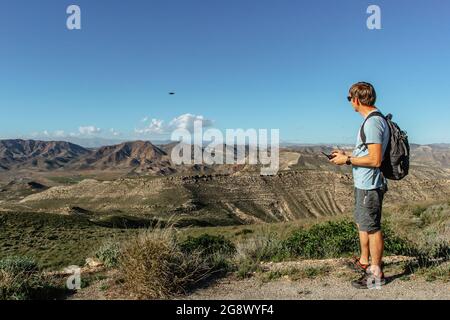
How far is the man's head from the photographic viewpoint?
5.59 meters

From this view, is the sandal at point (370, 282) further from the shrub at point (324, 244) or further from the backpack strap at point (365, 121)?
the shrub at point (324, 244)

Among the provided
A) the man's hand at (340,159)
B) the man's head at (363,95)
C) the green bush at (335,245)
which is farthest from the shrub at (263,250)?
the man's head at (363,95)

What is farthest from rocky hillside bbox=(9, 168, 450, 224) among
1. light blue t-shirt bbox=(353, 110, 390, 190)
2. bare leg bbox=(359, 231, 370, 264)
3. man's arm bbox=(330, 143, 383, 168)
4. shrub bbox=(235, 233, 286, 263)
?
man's arm bbox=(330, 143, 383, 168)

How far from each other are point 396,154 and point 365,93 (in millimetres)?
917

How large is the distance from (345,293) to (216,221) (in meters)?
75.8

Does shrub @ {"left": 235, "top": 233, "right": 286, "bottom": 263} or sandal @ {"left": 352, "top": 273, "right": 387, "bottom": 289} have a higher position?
sandal @ {"left": 352, "top": 273, "right": 387, "bottom": 289}

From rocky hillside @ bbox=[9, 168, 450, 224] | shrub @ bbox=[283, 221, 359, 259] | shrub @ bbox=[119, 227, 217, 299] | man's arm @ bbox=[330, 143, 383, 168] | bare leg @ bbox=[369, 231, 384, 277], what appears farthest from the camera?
rocky hillside @ bbox=[9, 168, 450, 224]

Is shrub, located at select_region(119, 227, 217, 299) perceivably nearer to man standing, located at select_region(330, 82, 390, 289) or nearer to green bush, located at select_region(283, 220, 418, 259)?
man standing, located at select_region(330, 82, 390, 289)

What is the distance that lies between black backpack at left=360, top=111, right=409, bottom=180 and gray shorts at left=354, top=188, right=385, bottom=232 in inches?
11.9

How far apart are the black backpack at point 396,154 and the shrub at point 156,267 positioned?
3155 mm

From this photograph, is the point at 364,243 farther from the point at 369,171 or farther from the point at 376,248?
the point at 369,171

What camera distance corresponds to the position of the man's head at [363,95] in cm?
559
